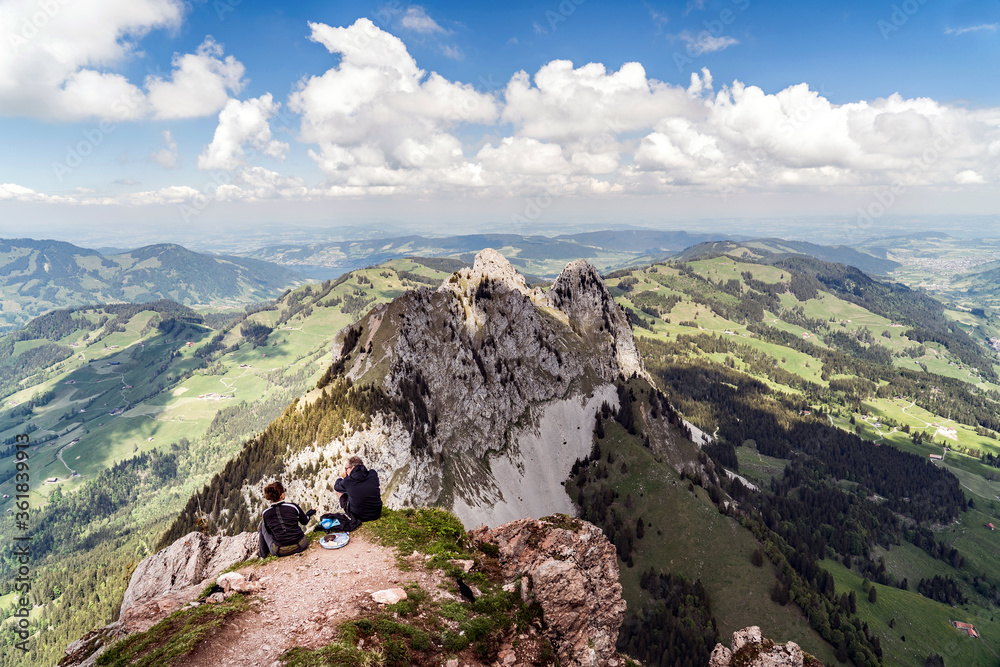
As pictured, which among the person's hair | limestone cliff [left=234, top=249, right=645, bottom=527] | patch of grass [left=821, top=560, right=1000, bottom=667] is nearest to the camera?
the person's hair

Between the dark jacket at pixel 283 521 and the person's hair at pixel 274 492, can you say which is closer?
the person's hair at pixel 274 492

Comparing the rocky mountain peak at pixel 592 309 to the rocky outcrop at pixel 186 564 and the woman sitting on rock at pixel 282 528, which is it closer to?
the rocky outcrop at pixel 186 564

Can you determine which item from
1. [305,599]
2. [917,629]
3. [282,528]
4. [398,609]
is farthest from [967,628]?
[282,528]

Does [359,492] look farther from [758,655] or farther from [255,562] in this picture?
[758,655]

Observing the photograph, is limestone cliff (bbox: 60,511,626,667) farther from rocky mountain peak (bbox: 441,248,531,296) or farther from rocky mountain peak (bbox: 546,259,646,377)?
rocky mountain peak (bbox: 546,259,646,377)

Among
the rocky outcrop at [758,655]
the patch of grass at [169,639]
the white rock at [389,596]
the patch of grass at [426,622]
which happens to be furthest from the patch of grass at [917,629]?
the patch of grass at [169,639]

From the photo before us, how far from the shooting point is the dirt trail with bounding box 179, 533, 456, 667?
703 inches

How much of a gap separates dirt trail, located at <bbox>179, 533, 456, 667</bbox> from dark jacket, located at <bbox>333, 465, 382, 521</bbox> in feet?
5.12

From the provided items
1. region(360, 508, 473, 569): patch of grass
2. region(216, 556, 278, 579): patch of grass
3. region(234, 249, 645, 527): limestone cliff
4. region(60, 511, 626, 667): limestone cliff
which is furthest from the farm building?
region(216, 556, 278, 579): patch of grass

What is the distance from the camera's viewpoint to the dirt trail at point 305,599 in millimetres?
17859

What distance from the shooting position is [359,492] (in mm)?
27094

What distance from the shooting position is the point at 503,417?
5561 inches

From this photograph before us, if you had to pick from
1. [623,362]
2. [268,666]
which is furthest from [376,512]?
[623,362]

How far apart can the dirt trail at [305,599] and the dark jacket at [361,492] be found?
1559 millimetres
